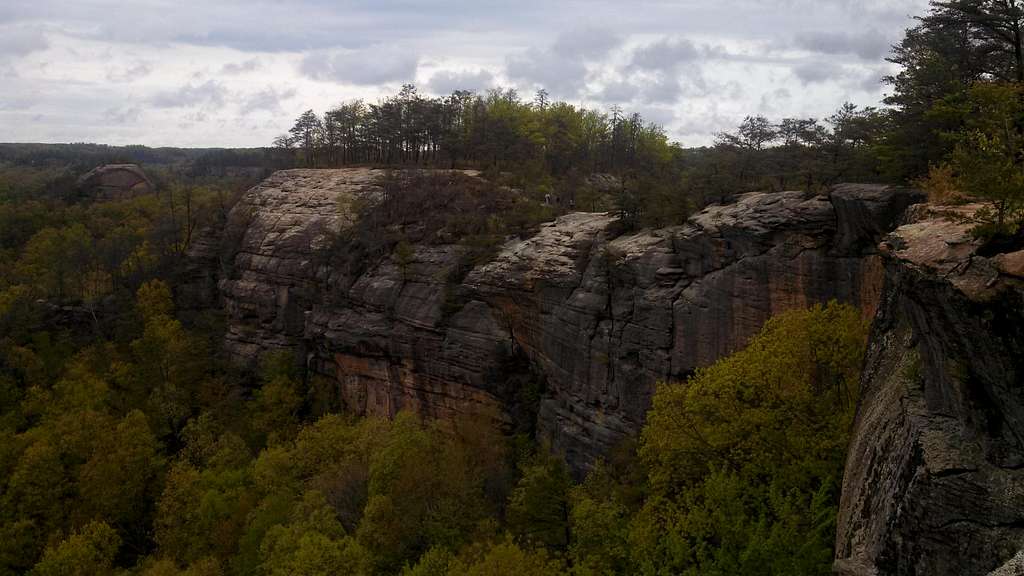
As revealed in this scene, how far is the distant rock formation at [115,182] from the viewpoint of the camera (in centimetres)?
7306

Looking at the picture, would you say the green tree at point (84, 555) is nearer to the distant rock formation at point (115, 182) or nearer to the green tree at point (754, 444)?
the green tree at point (754, 444)

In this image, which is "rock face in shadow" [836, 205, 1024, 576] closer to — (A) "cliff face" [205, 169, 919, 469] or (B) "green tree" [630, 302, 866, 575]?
(B) "green tree" [630, 302, 866, 575]

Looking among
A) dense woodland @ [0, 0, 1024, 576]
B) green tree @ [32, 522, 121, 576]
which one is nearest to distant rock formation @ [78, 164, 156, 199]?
dense woodland @ [0, 0, 1024, 576]

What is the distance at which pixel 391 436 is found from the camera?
2850 centimetres

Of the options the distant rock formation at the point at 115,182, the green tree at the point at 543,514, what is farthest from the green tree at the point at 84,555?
the distant rock formation at the point at 115,182

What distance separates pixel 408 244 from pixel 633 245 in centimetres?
1428

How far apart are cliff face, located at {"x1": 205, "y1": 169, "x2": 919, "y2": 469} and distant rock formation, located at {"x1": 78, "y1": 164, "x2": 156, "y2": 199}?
134ft

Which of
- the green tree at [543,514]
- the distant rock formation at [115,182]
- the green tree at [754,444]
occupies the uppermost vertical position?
the distant rock formation at [115,182]

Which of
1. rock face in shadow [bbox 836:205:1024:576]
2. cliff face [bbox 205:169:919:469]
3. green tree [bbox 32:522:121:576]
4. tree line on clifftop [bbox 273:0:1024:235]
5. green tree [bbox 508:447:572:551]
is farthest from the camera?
green tree [bbox 32:522:121:576]

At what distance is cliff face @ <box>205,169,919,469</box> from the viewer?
2014cm

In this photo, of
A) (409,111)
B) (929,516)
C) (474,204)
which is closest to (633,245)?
A: (474,204)

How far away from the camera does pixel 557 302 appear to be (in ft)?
88.4

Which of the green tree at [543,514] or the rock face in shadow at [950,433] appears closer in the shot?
the rock face in shadow at [950,433]

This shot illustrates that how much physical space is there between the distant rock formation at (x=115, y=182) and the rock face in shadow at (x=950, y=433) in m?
82.5
